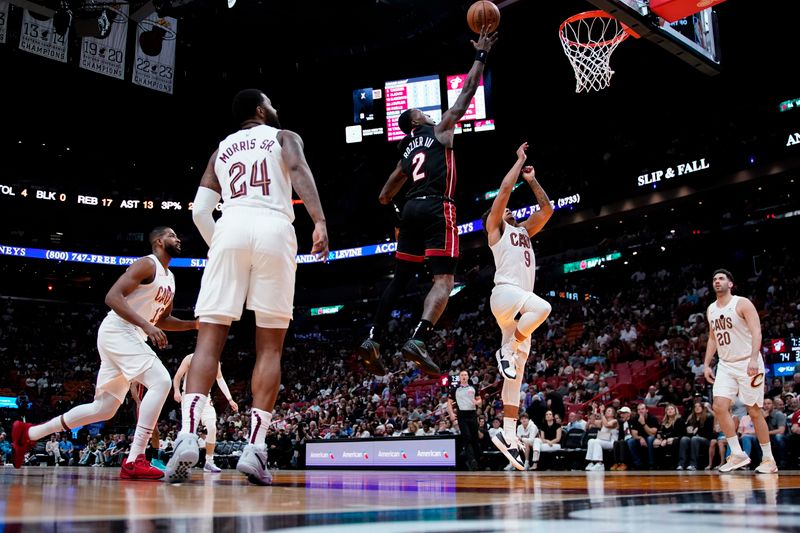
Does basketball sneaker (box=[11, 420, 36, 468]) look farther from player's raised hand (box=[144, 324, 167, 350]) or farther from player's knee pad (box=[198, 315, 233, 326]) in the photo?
player's knee pad (box=[198, 315, 233, 326])

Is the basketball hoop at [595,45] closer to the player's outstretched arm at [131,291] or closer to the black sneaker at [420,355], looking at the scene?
the black sneaker at [420,355]

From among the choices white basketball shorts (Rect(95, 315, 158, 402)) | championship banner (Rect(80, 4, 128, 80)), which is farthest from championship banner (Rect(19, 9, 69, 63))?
white basketball shorts (Rect(95, 315, 158, 402))

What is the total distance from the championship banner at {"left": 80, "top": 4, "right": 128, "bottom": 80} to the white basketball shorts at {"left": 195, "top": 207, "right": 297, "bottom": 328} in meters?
19.2

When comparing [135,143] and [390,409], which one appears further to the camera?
[135,143]

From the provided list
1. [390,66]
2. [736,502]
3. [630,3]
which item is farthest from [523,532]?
[390,66]

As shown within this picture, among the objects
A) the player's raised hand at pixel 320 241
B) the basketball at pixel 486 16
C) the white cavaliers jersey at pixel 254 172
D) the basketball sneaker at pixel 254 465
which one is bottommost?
the basketball sneaker at pixel 254 465

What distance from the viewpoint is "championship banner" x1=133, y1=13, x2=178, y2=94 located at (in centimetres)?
2116

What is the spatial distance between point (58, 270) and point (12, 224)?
2820 mm

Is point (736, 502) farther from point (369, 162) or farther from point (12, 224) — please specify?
point (12, 224)

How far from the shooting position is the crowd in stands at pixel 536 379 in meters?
11.4

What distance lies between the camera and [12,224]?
1291 inches

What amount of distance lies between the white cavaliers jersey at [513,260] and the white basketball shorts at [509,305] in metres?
0.08

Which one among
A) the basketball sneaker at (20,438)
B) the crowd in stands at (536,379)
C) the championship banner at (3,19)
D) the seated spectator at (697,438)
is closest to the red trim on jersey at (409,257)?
the basketball sneaker at (20,438)

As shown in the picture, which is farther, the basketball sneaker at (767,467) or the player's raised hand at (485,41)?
the basketball sneaker at (767,467)
